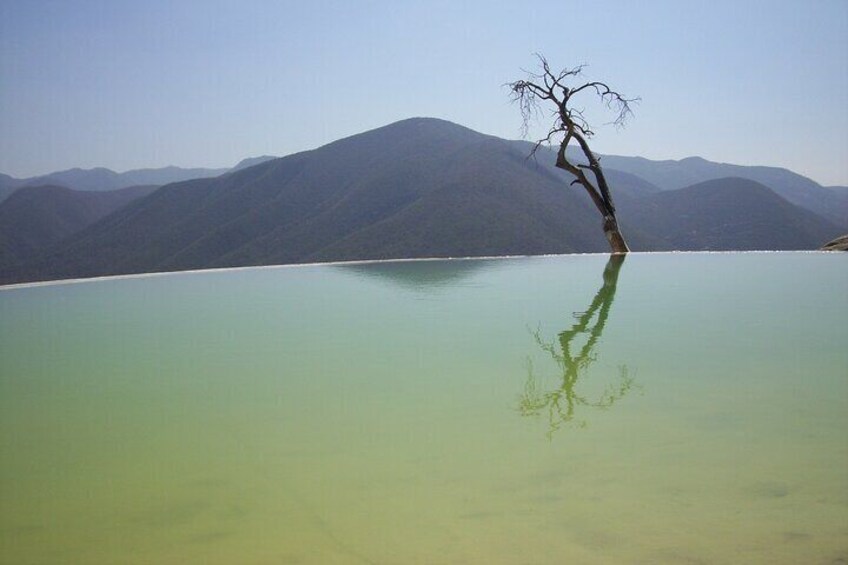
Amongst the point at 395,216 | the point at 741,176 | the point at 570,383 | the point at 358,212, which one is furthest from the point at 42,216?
the point at 741,176

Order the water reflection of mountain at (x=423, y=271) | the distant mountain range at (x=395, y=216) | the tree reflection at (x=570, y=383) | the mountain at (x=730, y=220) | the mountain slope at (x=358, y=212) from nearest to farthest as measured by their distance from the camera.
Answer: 1. the tree reflection at (x=570, y=383)
2. the water reflection of mountain at (x=423, y=271)
3. the mountain slope at (x=358, y=212)
4. the distant mountain range at (x=395, y=216)
5. the mountain at (x=730, y=220)

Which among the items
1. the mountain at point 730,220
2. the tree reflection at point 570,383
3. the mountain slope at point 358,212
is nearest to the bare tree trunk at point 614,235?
the tree reflection at point 570,383

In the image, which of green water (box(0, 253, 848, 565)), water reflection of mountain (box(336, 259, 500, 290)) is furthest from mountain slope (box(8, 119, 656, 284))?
green water (box(0, 253, 848, 565))

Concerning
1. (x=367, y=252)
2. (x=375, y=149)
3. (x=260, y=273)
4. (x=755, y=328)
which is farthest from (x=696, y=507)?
(x=375, y=149)

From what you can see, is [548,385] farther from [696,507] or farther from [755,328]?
[755,328]

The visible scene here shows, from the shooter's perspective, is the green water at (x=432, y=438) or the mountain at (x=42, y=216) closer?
the green water at (x=432, y=438)

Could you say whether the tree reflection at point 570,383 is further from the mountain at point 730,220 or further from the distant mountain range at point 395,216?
the mountain at point 730,220

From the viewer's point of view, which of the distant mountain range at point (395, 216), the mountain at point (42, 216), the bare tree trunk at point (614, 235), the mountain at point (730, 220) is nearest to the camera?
the bare tree trunk at point (614, 235)
